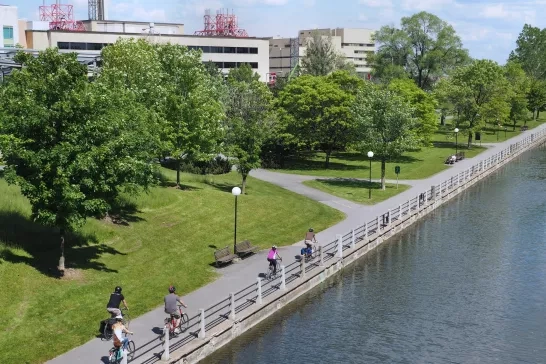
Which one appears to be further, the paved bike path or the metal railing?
the metal railing

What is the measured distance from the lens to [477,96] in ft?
277

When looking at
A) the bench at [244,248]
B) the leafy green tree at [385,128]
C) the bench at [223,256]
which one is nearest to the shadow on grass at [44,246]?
the bench at [223,256]

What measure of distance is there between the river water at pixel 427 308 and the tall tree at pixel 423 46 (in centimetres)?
6819

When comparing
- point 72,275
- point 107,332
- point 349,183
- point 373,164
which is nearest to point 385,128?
point 349,183

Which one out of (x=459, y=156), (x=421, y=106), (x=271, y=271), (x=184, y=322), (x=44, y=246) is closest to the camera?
(x=184, y=322)

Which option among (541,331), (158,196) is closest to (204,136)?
(158,196)

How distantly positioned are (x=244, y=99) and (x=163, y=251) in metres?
30.1

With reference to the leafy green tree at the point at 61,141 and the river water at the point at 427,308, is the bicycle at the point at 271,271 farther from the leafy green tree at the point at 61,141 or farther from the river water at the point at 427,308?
the leafy green tree at the point at 61,141

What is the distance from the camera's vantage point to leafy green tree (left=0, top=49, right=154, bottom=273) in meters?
25.0

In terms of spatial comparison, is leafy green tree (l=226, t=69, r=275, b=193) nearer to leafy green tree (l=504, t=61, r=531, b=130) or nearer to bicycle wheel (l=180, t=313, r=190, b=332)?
bicycle wheel (l=180, t=313, r=190, b=332)

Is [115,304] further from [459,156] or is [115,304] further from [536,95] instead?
[536,95]

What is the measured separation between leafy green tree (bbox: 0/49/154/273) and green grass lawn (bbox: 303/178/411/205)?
84.7 feet

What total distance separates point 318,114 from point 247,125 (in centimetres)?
1870

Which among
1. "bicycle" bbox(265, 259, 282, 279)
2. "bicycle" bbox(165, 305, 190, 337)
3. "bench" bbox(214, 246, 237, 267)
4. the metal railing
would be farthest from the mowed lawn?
"bicycle" bbox(165, 305, 190, 337)
